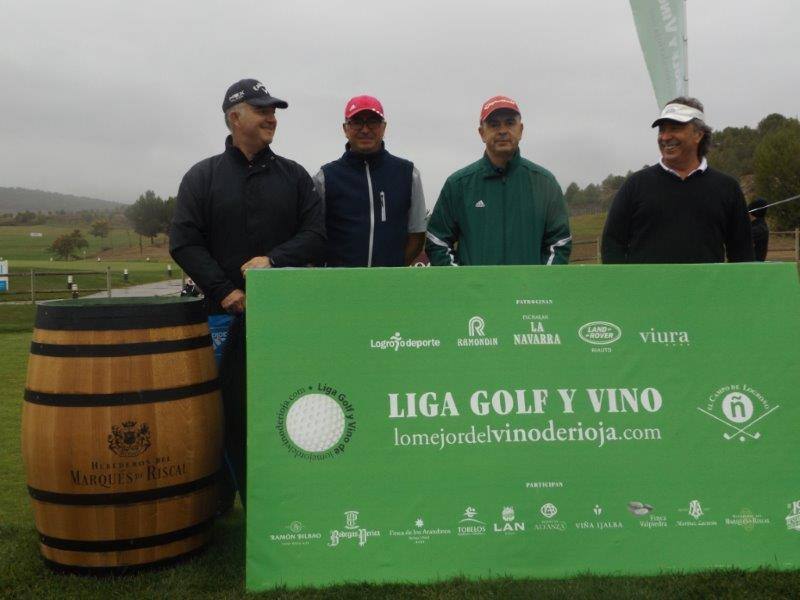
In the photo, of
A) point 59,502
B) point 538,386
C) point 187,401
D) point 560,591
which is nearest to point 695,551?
point 560,591

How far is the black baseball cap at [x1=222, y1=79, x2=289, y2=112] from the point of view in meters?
3.17

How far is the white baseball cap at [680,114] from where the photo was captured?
3.45 meters

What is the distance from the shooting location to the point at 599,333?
2.65 meters

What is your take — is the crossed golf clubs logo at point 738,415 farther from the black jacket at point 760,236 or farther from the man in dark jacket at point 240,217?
the black jacket at point 760,236

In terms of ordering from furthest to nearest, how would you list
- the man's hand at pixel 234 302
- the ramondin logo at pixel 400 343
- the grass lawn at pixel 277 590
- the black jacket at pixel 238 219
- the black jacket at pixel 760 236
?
the black jacket at pixel 760 236, the black jacket at pixel 238 219, the man's hand at pixel 234 302, the ramondin logo at pixel 400 343, the grass lawn at pixel 277 590

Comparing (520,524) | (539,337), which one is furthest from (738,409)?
(520,524)

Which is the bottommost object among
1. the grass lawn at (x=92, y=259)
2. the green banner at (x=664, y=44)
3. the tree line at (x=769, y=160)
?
the grass lawn at (x=92, y=259)

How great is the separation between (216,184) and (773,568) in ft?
8.92

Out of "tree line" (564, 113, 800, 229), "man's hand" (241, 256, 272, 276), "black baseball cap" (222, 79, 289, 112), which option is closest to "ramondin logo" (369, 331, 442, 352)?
"man's hand" (241, 256, 272, 276)

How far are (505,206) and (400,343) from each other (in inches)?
47.5

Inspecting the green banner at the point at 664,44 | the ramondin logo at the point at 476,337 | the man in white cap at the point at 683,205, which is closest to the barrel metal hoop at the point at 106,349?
the ramondin logo at the point at 476,337

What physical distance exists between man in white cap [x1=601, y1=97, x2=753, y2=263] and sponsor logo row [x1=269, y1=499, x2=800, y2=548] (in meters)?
1.32

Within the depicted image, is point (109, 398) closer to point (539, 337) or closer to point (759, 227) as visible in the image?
point (539, 337)

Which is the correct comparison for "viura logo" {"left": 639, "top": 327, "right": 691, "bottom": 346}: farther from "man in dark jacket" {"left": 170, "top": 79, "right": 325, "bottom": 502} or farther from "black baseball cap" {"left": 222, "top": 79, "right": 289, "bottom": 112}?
"black baseball cap" {"left": 222, "top": 79, "right": 289, "bottom": 112}
